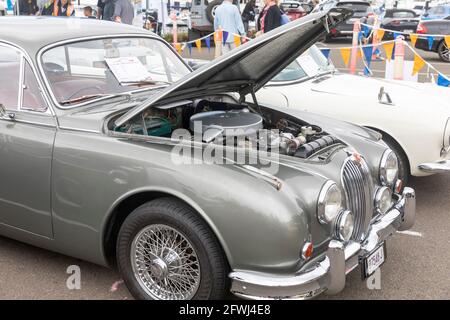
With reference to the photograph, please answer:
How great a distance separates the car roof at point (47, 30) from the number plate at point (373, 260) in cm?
246

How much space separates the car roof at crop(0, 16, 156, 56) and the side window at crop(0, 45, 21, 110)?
84 mm

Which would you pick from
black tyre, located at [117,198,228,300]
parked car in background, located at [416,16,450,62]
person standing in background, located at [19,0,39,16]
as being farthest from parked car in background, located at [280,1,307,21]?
black tyre, located at [117,198,228,300]

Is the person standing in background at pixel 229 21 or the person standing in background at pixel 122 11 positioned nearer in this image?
the person standing in background at pixel 122 11

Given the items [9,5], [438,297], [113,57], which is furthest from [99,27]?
[9,5]

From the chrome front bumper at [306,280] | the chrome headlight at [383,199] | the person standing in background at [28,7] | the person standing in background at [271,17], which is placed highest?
the person standing in background at [28,7]

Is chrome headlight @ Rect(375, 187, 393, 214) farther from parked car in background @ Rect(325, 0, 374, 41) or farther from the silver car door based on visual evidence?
parked car in background @ Rect(325, 0, 374, 41)

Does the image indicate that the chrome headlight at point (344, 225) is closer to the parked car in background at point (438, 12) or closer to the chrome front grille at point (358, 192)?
the chrome front grille at point (358, 192)

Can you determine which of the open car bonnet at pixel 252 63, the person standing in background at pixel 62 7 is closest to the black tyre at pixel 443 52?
the person standing in background at pixel 62 7

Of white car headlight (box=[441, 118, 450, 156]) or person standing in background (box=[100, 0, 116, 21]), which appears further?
person standing in background (box=[100, 0, 116, 21])

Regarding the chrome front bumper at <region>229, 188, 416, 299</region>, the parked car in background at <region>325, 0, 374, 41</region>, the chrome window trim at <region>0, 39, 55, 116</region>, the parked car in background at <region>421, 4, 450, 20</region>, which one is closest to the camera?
the chrome front bumper at <region>229, 188, 416, 299</region>

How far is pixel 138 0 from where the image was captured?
20.6 metres

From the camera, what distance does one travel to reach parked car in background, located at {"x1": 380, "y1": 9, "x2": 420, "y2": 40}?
19.5m

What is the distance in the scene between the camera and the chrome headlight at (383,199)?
3359 mm
